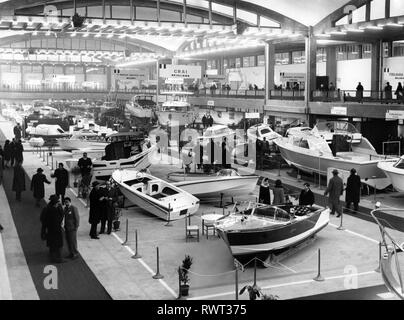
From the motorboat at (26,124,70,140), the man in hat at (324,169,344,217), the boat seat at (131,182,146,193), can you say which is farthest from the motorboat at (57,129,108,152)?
the man in hat at (324,169,344,217)

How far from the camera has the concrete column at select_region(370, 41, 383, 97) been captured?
38219mm

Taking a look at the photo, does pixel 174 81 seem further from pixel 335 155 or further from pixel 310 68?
pixel 335 155

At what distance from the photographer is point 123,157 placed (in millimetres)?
22469

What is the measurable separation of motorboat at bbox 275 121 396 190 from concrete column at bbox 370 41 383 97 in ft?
52.3

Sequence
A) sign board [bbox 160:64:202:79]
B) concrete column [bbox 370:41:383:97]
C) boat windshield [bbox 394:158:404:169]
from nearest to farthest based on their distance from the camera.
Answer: boat windshield [bbox 394:158:404:169], sign board [bbox 160:64:202:79], concrete column [bbox 370:41:383:97]

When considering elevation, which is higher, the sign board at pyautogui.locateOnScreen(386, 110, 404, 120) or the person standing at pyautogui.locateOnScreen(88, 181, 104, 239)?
the sign board at pyautogui.locateOnScreen(386, 110, 404, 120)

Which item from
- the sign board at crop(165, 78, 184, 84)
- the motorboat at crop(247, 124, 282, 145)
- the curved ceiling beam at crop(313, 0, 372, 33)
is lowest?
the motorboat at crop(247, 124, 282, 145)

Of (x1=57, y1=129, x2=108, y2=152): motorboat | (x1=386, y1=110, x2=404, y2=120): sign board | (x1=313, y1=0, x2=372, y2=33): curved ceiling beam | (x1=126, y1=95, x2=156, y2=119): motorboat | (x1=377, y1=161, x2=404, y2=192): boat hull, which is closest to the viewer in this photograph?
(x1=377, y1=161, x2=404, y2=192): boat hull

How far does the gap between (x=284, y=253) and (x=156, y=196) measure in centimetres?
564

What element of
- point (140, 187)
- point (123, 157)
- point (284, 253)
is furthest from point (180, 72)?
point (284, 253)

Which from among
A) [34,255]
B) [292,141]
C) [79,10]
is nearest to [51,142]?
[79,10]

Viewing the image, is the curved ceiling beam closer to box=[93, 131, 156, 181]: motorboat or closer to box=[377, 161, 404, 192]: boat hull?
box=[93, 131, 156, 181]: motorboat

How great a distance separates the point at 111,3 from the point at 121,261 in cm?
2197

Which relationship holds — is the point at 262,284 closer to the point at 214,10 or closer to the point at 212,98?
the point at 214,10
